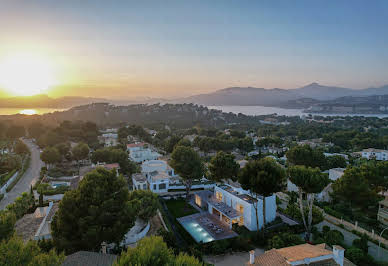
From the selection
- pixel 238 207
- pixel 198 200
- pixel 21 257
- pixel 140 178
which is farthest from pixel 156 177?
pixel 21 257

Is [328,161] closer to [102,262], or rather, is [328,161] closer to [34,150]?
[102,262]

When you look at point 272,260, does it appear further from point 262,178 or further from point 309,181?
point 309,181

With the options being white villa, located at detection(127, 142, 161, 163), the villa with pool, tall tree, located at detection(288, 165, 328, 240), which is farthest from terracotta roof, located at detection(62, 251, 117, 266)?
white villa, located at detection(127, 142, 161, 163)

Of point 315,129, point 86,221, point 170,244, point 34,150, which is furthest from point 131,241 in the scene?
point 315,129

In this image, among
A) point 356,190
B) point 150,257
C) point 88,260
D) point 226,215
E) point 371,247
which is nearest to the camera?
point 150,257

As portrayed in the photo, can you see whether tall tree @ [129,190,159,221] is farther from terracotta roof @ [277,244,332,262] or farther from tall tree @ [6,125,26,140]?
tall tree @ [6,125,26,140]

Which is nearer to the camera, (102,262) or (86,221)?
(102,262)
